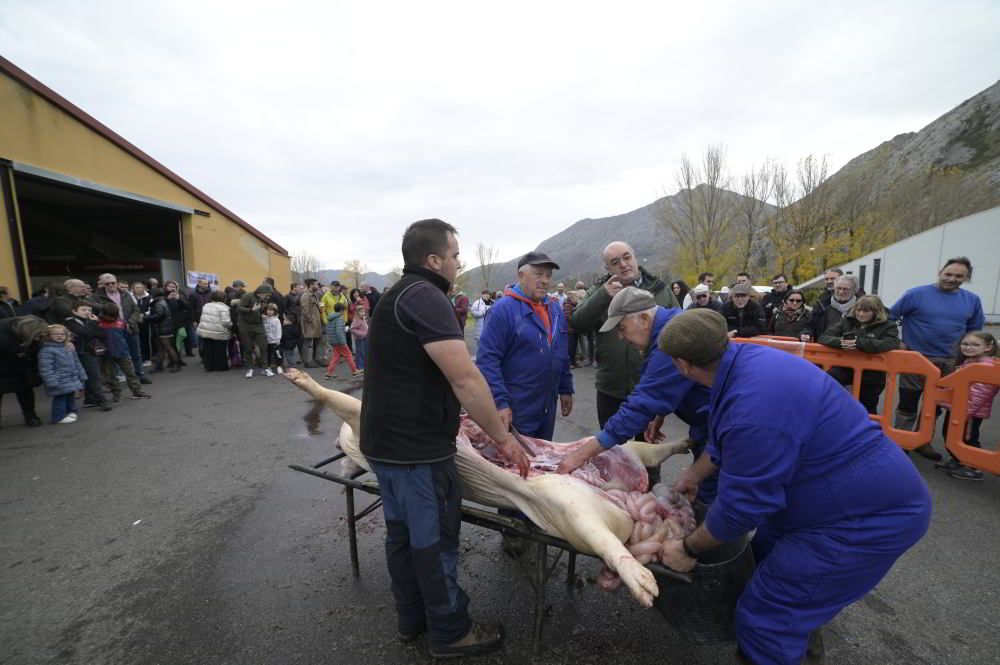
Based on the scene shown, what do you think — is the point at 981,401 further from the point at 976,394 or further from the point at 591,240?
the point at 591,240

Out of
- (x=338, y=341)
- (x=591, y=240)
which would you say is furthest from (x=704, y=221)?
(x=591, y=240)

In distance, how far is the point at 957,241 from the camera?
18094mm

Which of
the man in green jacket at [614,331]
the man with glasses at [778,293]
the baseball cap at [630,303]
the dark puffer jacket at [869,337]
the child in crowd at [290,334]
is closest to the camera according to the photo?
the baseball cap at [630,303]

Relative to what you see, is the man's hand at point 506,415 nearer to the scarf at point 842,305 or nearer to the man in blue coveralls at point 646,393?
the man in blue coveralls at point 646,393

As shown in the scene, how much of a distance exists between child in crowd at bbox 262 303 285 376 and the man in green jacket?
7.99 m

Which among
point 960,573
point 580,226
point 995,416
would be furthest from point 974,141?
point 580,226

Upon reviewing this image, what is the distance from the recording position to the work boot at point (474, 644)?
2.24 meters

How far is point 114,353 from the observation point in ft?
24.3

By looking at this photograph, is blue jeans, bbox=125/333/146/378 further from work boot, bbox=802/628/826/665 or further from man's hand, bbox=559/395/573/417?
work boot, bbox=802/628/826/665

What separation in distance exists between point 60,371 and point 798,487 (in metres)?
8.68

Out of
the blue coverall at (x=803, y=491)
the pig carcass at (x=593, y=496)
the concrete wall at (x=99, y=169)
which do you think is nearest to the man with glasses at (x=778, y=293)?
the pig carcass at (x=593, y=496)

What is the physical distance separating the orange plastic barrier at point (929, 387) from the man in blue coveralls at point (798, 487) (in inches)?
126

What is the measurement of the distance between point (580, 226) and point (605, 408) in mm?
183446

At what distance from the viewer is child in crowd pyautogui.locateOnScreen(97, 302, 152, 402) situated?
734 cm
